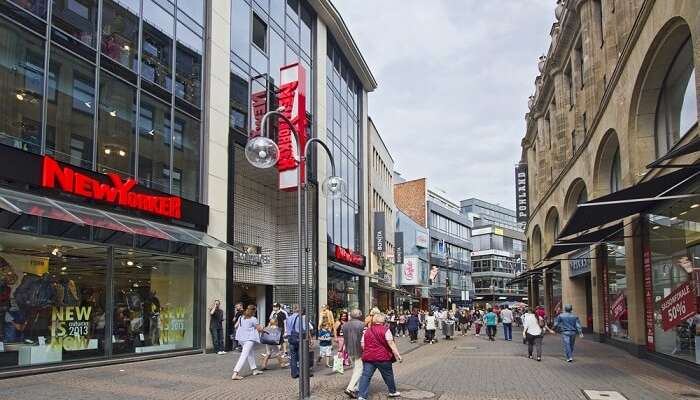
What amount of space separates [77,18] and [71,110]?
87.3 inches

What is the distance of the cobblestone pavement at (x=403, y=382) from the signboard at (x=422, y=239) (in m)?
47.0

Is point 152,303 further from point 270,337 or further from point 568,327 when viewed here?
point 568,327

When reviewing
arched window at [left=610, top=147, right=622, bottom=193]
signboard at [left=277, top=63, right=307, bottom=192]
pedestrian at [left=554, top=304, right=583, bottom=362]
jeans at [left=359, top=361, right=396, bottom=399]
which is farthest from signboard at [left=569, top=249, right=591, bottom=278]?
jeans at [left=359, top=361, right=396, bottom=399]

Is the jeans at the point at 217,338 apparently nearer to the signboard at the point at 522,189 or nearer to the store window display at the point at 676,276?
the store window display at the point at 676,276

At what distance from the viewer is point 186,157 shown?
1875 cm

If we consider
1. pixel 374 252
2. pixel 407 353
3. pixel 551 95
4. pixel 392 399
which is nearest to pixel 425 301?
pixel 374 252

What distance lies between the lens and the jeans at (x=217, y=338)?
1880cm

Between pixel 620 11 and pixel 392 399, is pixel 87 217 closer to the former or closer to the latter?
pixel 392 399

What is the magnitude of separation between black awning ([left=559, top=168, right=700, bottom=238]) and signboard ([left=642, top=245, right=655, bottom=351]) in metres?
2.41

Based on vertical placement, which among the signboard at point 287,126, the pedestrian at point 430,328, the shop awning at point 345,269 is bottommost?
the pedestrian at point 430,328

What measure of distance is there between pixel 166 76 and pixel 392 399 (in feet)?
39.3

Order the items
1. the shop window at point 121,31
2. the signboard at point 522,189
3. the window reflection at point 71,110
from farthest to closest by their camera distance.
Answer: the signboard at point 522,189 < the shop window at point 121,31 < the window reflection at point 71,110

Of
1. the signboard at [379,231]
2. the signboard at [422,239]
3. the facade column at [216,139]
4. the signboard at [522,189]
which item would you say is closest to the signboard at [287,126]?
the facade column at [216,139]

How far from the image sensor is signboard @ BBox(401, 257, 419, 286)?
59.2 metres
